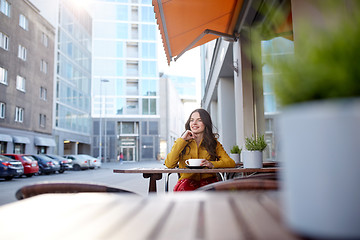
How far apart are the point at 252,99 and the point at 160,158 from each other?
142ft

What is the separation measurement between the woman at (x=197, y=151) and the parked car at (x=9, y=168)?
42.2ft

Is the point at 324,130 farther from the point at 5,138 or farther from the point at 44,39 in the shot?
the point at 44,39

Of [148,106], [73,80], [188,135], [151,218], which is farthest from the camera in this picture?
[148,106]

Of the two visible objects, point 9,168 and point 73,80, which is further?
point 73,80

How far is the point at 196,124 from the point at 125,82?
4660cm

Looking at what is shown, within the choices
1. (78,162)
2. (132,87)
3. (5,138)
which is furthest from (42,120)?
(132,87)

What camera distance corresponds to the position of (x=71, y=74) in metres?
36.9

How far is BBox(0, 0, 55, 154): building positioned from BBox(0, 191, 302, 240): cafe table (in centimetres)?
2461

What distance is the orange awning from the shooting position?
4823mm

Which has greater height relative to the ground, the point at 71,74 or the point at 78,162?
the point at 71,74

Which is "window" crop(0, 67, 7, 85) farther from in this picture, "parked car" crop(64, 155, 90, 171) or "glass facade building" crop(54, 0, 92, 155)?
"glass facade building" crop(54, 0, 92, 155)

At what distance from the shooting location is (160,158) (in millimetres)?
49625

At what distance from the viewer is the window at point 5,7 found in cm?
2344

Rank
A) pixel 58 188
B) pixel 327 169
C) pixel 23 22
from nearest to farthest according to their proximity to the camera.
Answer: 1. pixel 327 169
2. pixel 58 188
3. pixel 23 22
